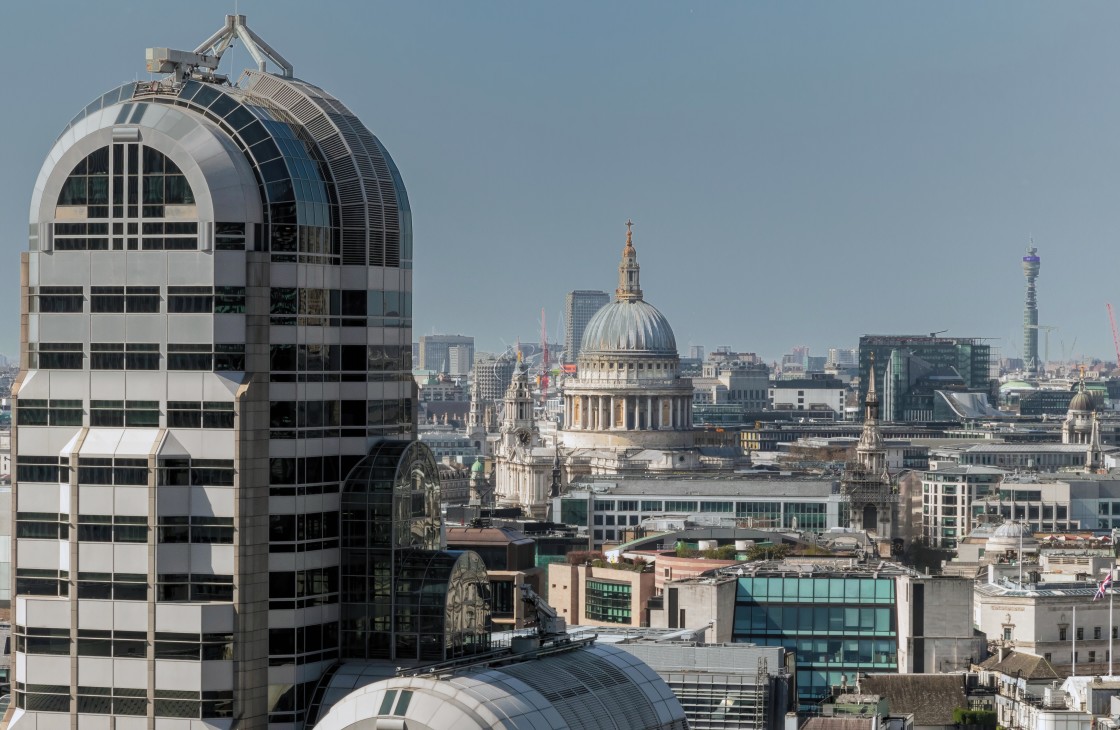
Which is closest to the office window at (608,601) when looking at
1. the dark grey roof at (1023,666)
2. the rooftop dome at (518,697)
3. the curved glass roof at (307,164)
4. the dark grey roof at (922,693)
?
the dark grey roof at (1023,666)

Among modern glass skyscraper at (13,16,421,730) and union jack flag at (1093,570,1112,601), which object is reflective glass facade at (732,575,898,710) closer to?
union jack flag at (1093,570,1112,601)

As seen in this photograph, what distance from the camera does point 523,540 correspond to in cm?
17212

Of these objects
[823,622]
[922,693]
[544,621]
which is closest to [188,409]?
[544,621]

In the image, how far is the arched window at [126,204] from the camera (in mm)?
77875

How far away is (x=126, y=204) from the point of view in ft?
257

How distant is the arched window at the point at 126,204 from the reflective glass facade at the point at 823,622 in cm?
5828

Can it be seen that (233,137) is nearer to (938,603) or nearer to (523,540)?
(938,603)

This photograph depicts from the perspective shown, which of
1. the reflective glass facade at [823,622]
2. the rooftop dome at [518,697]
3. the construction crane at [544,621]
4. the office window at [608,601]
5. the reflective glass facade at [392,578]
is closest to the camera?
the rooftop dome at [518,697]

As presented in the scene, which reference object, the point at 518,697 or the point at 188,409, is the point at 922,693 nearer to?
the point at 188,409

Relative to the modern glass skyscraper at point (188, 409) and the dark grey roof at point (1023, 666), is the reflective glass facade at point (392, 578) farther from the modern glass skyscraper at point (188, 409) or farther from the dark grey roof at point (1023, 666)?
the dark grey roof at point (1023, 666)

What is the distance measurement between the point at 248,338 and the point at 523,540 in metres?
95.3

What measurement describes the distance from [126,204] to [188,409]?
19.4ft

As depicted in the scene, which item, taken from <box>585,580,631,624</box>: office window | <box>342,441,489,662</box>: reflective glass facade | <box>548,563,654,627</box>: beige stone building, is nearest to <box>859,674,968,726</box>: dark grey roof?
<box>548,563,654,627</box>: beige stone building

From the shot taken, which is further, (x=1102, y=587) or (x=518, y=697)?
(x=1102, y=587)
